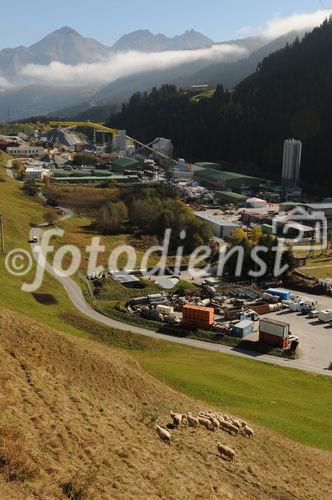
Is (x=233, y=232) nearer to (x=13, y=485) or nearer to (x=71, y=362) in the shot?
(x=71, y=362)

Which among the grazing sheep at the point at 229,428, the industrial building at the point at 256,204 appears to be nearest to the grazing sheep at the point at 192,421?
the grazing sheep at the point at 229,428

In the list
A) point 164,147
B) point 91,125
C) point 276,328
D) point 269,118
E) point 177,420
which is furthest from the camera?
point 91,125

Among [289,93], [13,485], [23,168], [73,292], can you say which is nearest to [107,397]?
[13,485]

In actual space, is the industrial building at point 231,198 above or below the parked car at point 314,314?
above

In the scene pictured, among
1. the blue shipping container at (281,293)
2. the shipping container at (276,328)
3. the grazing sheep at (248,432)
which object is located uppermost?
the grazing sheep at (248,432)

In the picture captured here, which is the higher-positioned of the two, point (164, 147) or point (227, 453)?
point (164, 147)

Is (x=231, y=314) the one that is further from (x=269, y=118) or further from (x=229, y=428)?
(x=269, y=118)

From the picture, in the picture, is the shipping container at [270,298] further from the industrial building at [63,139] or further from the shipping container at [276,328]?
the industrial building at [63,139]

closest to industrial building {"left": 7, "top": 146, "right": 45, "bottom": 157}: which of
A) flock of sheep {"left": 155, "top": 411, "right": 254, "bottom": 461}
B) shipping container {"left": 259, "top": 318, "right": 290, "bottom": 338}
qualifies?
shipping container {"left": 259, "top": 318, "right": 290, "bottom": 338}

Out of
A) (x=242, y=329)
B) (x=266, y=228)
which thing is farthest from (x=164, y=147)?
(x=242, y=329)
